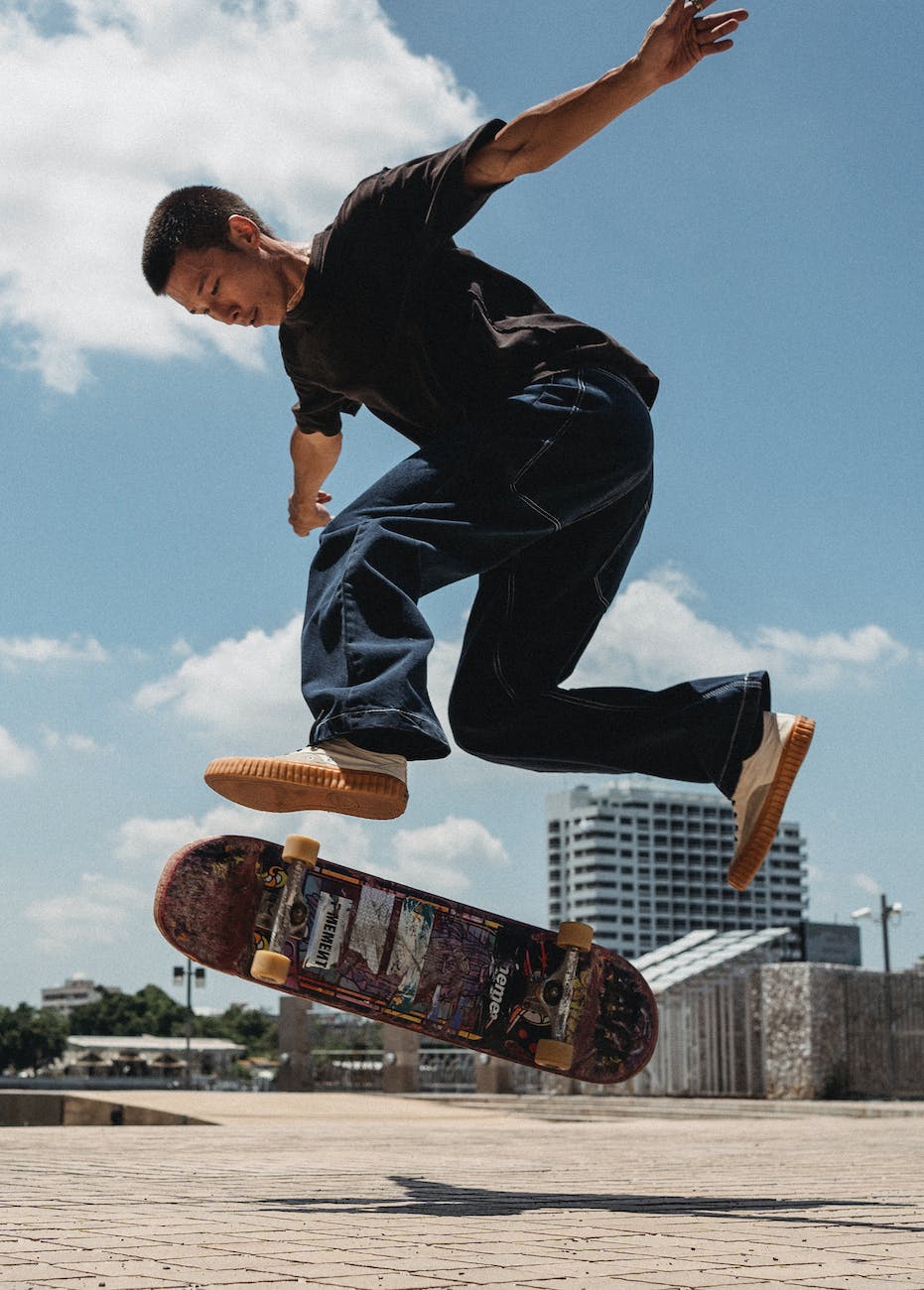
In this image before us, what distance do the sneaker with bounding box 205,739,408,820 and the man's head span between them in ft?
4.19

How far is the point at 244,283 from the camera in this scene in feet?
11.7

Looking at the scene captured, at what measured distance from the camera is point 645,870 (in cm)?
18025

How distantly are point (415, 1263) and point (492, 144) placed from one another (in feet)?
8.29

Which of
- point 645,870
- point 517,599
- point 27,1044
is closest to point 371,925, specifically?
point 517,599

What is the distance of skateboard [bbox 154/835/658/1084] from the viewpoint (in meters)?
3.54

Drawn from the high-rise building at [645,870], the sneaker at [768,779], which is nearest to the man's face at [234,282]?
the sneaker at [768,779]

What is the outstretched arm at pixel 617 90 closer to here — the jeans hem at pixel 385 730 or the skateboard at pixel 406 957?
the jeans hem at pixel 385 730

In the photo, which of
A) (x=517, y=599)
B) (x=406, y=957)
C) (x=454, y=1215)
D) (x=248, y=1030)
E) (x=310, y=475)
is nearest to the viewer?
(x=454, y=1215)

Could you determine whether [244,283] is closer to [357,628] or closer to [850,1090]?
[357,628]

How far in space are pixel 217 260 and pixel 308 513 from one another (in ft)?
4.14

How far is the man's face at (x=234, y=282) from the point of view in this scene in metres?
3.54

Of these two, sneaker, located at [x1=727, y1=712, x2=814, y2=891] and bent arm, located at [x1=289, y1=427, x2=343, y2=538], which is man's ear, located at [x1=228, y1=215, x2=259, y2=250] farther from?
sneaker, located at [x1=727, y1=712, x2=814, y2=891]

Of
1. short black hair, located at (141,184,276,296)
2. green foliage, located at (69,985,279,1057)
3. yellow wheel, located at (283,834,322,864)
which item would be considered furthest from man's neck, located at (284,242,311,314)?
green foliage, located at (69,985,279,1057)

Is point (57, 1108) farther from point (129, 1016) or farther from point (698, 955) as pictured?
point (129, 1016)
